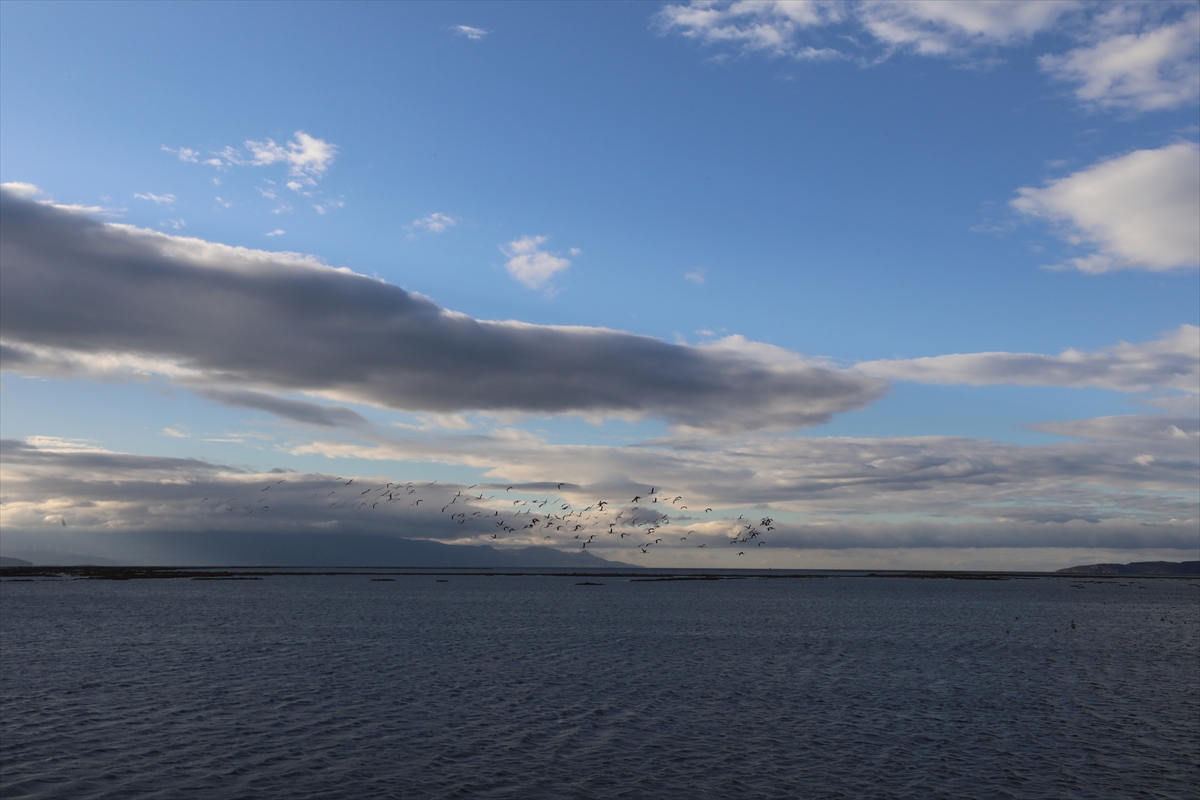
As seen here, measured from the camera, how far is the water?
32031 mm

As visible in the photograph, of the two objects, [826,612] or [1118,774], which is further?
[826,612]

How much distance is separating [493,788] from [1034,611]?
145 metres

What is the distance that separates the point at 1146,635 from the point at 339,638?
96012 mm

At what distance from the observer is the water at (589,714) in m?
32.0

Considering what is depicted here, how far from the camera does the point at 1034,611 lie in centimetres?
14738

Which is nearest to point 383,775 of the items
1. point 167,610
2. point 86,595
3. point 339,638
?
point 339,638

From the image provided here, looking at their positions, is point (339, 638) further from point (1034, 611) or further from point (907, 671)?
point (1034, 611)

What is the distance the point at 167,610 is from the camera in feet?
415

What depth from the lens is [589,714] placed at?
45000 millimetres

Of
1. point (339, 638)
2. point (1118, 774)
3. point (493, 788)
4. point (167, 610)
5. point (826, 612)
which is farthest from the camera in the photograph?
point (826, 612)

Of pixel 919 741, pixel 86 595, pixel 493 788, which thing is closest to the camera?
pixel 493 788

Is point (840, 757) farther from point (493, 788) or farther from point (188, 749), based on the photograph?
point (188, 749)

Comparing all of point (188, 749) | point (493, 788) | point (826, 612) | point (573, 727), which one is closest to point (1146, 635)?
point (826, 612)

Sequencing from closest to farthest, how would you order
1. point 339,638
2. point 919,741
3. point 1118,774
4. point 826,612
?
point 1118,774 < point 919,741 < point 339,638 < point 826,612
